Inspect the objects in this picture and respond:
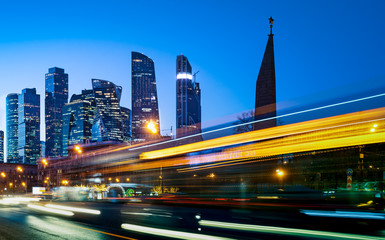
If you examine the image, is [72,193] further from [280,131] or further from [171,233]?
[280,131]

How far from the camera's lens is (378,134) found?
8.34m

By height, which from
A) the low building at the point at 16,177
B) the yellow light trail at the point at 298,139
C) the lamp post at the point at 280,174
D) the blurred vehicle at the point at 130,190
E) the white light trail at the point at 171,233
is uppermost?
the yellow light trail at the point at 298,139

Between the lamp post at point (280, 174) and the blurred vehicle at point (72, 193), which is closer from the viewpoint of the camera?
the lamp post at point (280, 174)

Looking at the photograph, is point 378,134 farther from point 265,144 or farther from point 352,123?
point 265,144

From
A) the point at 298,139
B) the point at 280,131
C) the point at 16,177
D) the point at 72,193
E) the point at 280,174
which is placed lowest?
the point at 16,177

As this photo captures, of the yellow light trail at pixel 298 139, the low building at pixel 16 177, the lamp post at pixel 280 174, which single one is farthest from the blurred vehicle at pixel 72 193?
the low building at pixel 16 177

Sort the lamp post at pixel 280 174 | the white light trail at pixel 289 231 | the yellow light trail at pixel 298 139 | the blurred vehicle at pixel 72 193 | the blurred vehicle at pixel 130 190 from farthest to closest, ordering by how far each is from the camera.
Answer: the blurred vehicle at pixel 72 193, the blurred vehicle at pixel 130 190, the lamp post at pixel 280 174, the white light trail at pixel 289 231, the yellow light trail at pixel 298 139

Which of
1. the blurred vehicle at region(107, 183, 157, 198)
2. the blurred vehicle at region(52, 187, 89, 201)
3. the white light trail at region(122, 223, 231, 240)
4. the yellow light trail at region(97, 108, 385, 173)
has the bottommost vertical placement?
the blurred vehicle at region(52, 187, 89, 201)

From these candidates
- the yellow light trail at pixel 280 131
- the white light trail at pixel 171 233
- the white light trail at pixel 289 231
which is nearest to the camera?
the yellow light trail at pixel 280 131

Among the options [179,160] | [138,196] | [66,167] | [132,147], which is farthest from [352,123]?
[66,167]

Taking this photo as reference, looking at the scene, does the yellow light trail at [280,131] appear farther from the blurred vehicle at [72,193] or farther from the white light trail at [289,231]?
the blurred vehicle at [72,193]

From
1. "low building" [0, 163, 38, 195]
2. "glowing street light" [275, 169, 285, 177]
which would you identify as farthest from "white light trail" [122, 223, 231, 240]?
"low building" [0, 163, 38, 195]

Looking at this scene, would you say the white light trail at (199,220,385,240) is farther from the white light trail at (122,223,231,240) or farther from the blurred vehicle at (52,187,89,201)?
the blurred vehicle at (52,187,89,201)

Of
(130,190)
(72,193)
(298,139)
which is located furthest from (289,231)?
(72,193)
